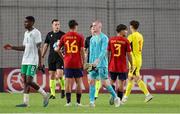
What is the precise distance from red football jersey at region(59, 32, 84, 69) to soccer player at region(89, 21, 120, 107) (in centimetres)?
32

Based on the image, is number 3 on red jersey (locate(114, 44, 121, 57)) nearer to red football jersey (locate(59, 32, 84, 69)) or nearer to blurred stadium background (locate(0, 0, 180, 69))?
red football jersey (locate(59, 32, 84, 69))

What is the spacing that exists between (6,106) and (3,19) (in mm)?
10630

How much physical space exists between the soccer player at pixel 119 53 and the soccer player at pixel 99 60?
2.16 ft

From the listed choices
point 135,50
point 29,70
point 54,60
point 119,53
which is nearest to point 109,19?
point 54,60

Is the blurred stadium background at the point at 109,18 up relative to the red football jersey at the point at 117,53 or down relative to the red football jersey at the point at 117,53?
up

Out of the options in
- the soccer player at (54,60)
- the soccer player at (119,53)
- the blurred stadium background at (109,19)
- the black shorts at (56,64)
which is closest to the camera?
the soccer player at (119,53)

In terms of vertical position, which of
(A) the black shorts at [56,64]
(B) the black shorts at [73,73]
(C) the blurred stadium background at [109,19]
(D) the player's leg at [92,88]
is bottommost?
(D) the player's leg at [92,88]

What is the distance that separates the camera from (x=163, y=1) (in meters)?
27.4

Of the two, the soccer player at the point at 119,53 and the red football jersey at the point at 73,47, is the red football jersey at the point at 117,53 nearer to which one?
the soccer player at the point at 119,53

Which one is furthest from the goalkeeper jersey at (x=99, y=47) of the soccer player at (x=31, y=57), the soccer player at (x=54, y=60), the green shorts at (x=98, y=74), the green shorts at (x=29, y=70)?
the soccer player at (x=54, y=60)

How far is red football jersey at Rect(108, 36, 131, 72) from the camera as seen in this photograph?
57.1 ft

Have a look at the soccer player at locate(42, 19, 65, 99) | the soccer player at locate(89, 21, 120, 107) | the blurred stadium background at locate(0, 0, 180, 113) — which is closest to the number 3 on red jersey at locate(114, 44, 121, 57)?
the soccer player at locate(89, 21, 120, 107)

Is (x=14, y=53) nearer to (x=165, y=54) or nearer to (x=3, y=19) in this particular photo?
(x=3, y=19)

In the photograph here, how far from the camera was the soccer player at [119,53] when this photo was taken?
17.4m
